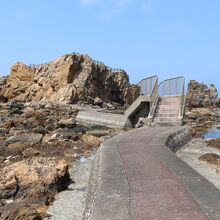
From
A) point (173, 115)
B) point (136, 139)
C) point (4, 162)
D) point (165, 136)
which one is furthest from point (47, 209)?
point (173, 115)

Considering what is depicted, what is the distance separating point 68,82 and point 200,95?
170 feet

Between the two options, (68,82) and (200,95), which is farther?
(200,95)

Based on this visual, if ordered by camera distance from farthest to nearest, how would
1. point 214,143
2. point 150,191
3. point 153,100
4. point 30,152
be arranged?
point 153,100
point 214,143
point 30,152
point 150,191

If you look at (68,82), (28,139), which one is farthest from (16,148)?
(68,82)

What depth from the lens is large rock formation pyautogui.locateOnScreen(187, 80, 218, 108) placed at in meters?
95.9

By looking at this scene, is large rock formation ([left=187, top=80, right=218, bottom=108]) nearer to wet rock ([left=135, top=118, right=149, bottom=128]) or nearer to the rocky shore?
the rocky shore

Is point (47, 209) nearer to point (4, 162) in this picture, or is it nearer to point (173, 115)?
point (4, 162)

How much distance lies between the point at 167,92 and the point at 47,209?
18140 mm

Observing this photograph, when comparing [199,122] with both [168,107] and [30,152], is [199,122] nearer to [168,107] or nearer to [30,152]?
[168,107]

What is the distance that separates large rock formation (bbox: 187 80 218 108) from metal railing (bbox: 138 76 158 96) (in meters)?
69.1

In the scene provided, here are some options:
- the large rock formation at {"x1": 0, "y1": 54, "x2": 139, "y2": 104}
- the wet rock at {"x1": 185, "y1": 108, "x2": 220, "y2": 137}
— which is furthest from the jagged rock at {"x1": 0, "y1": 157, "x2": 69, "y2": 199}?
the large rock formation at {"x1": 0, "y1": 54, "x2": 139, "y2": 104}

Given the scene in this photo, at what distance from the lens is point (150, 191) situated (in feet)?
22.8

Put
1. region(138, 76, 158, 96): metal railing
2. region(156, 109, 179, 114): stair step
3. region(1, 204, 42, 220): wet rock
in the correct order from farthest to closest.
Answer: region(138, 76, 158, 96): metal railing
region(156, 109, 179, 114): stair step
region(1, 204, 42, 220): wet rock

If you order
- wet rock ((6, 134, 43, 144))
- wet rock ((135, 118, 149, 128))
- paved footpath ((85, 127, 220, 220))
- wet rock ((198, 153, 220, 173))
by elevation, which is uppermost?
wet rock ((135, 118, 149, 128))
